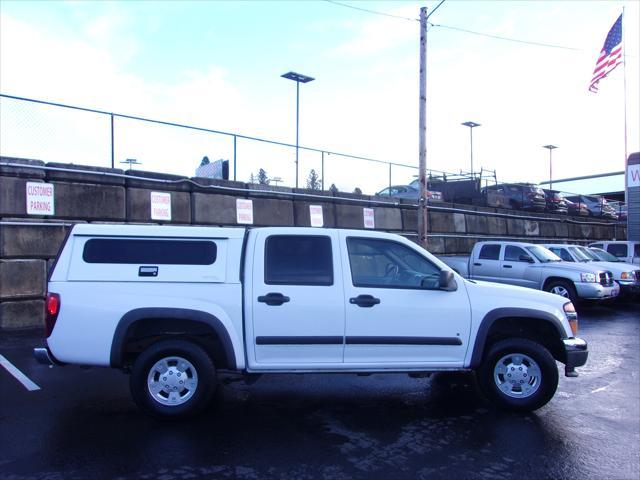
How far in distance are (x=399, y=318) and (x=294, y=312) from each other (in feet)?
3.39

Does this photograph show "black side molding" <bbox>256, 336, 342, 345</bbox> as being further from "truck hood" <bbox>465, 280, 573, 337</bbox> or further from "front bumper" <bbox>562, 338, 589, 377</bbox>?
"front bumper" <bbox>562, 338, 589, 377</bbox>

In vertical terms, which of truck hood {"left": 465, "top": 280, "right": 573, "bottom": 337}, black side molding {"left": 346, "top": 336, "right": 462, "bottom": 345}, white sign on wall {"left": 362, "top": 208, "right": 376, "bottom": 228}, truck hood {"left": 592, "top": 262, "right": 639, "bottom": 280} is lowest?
black side molding {"left": 346, "top": 336, "right": 462, "bottom": 345}

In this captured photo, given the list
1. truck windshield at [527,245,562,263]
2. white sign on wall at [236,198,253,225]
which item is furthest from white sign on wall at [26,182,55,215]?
truck windshield at [527,245,562,263]

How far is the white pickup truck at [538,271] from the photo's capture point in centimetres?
1379

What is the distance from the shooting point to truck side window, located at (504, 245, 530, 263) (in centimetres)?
1481

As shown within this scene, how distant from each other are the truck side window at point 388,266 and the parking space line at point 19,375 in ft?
13.2

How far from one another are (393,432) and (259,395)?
1818 millimetres

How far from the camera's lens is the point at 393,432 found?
507cm

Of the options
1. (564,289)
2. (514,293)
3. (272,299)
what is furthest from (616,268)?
(272,299)

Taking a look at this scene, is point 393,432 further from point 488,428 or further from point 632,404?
point 632,404

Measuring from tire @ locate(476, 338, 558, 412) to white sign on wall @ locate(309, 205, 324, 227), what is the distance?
10531 mm

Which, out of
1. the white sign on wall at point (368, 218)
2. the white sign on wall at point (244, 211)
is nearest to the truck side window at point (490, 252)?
the white sign on wall at point (368, 218)

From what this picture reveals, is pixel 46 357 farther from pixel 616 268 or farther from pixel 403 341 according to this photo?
pixel 616 268

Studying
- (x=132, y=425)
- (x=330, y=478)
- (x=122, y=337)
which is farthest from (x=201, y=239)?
(x=330, y=478)
